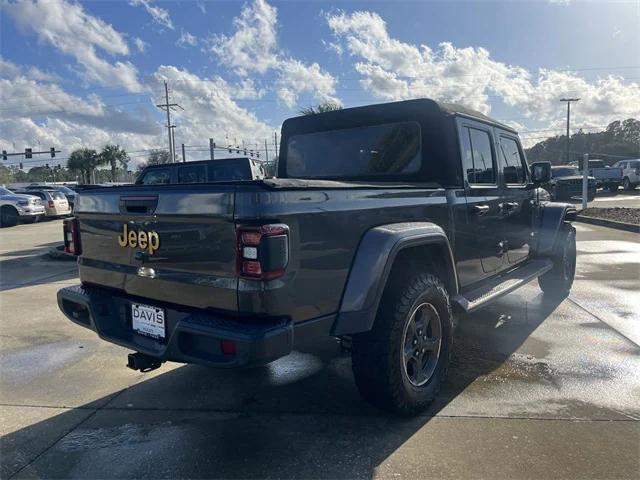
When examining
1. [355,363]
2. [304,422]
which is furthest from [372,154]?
[304,422]

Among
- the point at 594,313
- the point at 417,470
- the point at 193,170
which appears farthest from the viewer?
the point at 193,170

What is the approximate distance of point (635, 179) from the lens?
27531 mm

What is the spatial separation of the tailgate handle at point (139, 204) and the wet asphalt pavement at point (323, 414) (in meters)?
1.34

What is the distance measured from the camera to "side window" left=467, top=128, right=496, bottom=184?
393 centimetres

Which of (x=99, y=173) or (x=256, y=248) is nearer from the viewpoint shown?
(x=256, y=248)

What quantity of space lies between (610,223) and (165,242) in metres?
13.4

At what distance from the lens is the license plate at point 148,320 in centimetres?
266

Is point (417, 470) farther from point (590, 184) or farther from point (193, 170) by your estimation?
point (590, 184)

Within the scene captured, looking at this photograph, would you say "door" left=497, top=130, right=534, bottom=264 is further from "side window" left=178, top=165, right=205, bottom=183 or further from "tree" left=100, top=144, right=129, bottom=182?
"tree" left=100, top=144, right=129, bottom=182

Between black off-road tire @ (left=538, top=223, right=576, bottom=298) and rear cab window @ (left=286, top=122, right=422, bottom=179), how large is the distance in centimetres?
268

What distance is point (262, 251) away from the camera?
2.18m

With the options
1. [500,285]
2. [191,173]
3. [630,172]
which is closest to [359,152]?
[500,285]

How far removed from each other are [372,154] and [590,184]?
831 inches

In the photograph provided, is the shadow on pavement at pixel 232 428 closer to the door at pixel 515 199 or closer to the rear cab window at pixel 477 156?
the door at pixel 515 199
